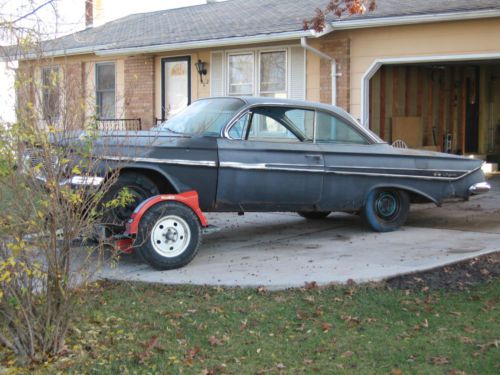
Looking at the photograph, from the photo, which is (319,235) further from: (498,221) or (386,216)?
(498,221)

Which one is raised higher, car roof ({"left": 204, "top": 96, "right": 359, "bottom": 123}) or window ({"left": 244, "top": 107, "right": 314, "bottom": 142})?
car roof ({"left": 204, "top": 96, "right": 359, "bottom": 123})

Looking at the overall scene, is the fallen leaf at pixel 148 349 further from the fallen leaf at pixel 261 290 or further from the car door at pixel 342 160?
the car door at pixel 342 160

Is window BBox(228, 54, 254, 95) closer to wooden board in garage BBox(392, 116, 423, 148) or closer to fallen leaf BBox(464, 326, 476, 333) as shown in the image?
wooden board in garage BBox(392, 116, 423, 148)

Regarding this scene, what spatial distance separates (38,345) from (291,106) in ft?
15.4

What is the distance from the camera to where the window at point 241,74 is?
1536 centimetres

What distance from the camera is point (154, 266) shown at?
22.7ft

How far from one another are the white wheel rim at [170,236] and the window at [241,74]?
28.6 feet

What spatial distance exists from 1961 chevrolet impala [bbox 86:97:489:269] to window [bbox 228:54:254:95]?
6743 mm

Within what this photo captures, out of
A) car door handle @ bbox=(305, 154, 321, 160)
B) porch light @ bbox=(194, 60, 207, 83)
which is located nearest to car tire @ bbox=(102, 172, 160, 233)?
car door handle @ bbox=(305, 154, 321, 160)

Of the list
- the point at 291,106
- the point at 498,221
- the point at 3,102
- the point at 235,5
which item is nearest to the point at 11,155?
the point at 3,102

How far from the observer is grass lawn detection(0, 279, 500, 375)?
4.59 meters

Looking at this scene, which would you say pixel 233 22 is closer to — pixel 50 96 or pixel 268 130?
pixel 268 130

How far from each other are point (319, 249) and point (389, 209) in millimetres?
1586

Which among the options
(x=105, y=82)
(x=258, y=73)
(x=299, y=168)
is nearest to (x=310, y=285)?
(x=299, y=168)
